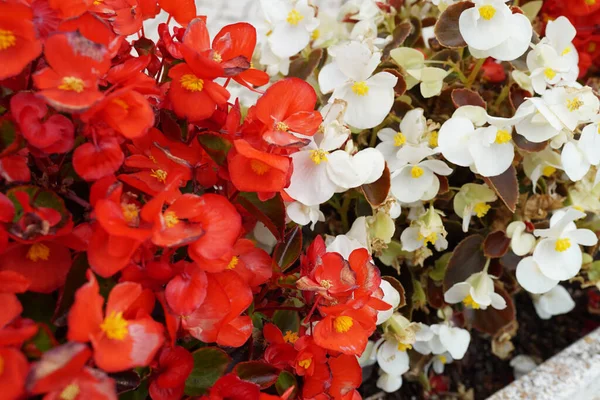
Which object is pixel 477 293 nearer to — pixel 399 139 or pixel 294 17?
pixel 399 139

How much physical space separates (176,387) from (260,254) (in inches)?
6.5

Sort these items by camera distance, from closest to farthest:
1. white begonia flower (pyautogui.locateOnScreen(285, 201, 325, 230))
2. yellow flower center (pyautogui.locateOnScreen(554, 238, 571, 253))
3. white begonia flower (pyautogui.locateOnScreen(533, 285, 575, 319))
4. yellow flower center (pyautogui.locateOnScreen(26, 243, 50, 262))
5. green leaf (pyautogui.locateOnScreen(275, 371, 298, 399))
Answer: yellow flower center (pyautogui.locateOnScreen(26, 243, 50, 262)), green leaf (pyautogui.locateOnScreen(275, 371, 298, 399)), white begonia flower (pyautogui.locateOnScreen(285, 201, 325, 230)), yellow flower center (pyautogui.locateOnScreen(554, 238, 571, 253)), white begonia flower (pyautogui.locateOnScreen(533, 285, 575, 319))

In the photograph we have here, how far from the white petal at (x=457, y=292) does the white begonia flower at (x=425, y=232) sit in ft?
0.22

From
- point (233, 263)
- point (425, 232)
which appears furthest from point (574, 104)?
point (233, 263)

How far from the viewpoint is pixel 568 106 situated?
74 cm

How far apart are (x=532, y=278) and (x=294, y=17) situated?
514 millimetres

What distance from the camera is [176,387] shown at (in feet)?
1.72

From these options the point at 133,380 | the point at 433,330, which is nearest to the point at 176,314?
the point at 133,380

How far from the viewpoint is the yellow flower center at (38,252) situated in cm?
49

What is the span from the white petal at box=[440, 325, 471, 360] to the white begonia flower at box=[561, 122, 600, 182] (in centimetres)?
30

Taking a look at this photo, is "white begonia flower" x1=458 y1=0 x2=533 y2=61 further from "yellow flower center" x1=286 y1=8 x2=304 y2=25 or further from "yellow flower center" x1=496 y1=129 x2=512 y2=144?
"yellow flower center" x1=286 y1=8 x2=304 y2=25

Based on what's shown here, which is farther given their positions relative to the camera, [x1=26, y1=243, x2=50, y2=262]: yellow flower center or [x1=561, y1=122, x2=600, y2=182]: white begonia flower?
[x1=561, y1=122, x2=600, y2=182]: white begonia flower

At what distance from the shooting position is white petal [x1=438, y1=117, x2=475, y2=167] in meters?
0.75

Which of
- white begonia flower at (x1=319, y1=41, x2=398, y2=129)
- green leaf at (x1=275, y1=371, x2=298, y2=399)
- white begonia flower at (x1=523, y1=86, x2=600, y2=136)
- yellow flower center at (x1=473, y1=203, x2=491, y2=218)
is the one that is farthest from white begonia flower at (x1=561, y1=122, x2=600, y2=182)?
green leaf at (x1=275, y1=371, x2=298, y2=399)
